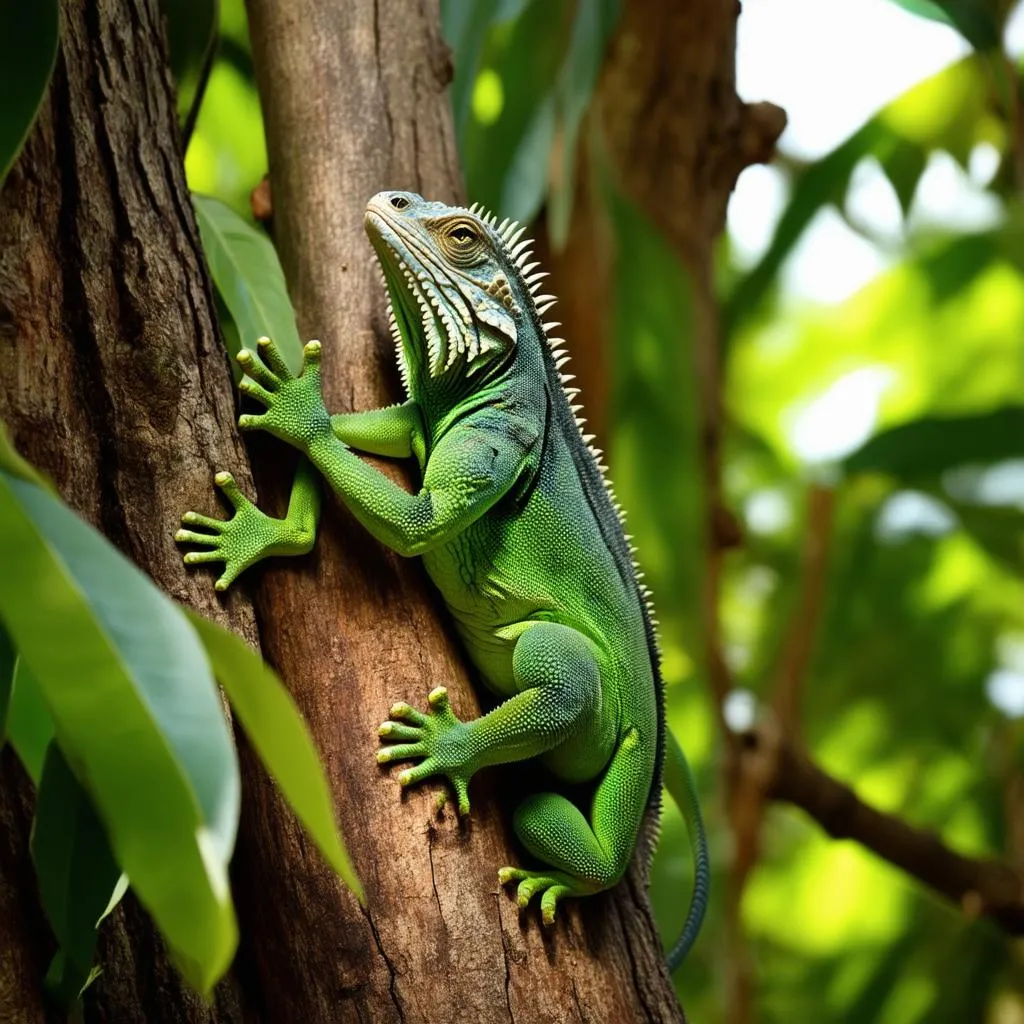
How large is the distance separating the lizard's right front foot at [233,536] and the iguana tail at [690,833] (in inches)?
46.4

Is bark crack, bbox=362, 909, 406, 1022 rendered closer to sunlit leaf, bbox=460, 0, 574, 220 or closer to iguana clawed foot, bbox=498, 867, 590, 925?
iguana clawed foot, bbox=498, 867, 590, 925

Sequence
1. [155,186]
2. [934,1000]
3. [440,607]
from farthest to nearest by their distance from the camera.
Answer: [934,1000], [440,607], [155,186]

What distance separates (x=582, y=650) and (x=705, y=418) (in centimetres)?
202

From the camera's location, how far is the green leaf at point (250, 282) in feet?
8.42

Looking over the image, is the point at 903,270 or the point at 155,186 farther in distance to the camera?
the point at 903,270

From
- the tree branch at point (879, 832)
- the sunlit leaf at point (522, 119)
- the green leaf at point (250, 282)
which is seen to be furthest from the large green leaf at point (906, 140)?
the green leaf at point (250, 282)

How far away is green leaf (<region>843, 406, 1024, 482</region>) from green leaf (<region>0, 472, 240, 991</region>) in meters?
3.63

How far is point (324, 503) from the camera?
253cm

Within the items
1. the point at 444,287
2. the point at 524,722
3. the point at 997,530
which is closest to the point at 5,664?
the point at 524,722

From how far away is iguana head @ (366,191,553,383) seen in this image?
2.66 metres

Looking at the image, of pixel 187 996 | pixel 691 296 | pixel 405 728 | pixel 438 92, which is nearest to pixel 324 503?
pixel 405 728

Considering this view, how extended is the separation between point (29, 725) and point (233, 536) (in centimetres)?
48

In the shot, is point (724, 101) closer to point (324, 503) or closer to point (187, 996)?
point (324, 503)

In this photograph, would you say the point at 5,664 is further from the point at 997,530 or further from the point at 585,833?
the point at 997,530
